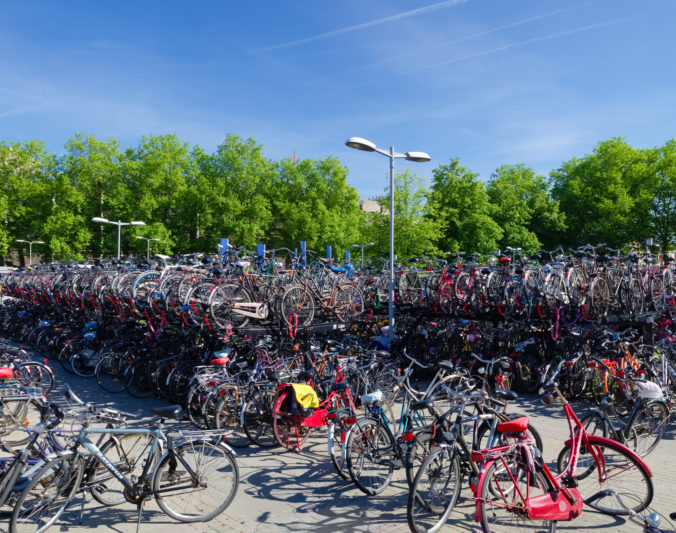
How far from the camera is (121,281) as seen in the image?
9922 millimetres

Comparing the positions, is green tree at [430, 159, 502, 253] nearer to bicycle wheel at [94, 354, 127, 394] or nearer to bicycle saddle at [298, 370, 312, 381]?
bicycle wheel at [94, 354, 127, 394]

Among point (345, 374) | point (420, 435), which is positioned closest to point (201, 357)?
point (345, 374)

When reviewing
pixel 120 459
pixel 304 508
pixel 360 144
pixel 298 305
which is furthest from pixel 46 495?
pixel 360 144

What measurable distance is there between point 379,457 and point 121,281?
7165 mm

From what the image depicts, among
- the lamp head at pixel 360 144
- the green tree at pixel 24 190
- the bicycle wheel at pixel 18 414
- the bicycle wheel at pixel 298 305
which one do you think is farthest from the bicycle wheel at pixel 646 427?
the green tree at pixel 24 190

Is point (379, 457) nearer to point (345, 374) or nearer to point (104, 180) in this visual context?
point (345, 374)

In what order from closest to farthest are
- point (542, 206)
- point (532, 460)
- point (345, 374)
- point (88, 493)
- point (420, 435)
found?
point (532, 460)
point (420, 435)
point (88, 493)
point (345, 374)
point (542, 206)

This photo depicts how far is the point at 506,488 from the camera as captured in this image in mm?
3438

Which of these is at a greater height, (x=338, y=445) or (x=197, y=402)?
(x=338, y=445)

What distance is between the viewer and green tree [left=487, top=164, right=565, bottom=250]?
1310 inches

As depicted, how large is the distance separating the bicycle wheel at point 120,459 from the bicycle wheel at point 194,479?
223mm

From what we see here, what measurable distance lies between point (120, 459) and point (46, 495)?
530mm

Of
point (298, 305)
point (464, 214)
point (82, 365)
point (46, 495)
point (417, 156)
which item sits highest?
point (464, 214)

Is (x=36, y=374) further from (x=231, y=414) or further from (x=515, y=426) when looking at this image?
(x=515, y=426)
